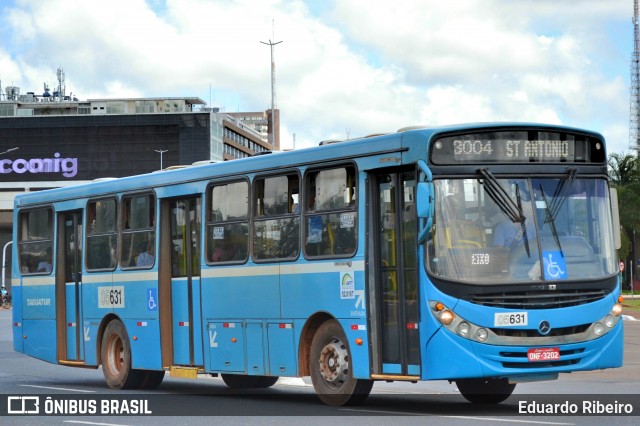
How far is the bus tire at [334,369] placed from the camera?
1512 cm

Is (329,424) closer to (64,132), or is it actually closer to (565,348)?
(565,348)

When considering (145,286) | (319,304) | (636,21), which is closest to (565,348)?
(319,304)

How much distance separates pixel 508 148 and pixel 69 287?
402 inches

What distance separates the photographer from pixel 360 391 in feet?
49.7

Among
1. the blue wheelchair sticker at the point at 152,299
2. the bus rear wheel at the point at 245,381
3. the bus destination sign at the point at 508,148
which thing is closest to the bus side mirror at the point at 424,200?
the bus destination sign at the point at 508,148

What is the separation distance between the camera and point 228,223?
17.6 m

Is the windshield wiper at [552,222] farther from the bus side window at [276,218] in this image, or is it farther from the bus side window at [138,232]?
the bus side window at [138,232]

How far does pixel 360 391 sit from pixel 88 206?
8.00 meters

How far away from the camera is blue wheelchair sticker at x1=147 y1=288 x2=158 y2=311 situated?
19.5 metres

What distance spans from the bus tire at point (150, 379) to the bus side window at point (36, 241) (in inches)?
121

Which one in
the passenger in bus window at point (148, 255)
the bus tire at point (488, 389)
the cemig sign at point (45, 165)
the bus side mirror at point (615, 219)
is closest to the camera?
the bus side mirror at point (615, 219)

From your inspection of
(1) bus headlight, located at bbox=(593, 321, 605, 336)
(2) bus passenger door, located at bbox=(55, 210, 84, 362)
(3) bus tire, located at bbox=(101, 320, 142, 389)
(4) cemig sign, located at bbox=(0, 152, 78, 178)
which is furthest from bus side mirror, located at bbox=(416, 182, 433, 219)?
(4) cemig sign, located at bbox=(0, 152, 78, 178)

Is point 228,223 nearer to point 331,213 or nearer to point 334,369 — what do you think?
point 331,213

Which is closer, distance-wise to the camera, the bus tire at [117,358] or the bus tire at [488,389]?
the bus tire at [488,389]
